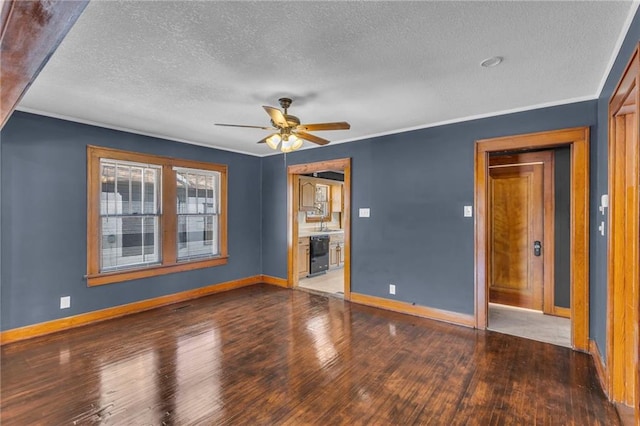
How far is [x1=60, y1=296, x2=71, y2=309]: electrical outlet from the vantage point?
12.6 feet

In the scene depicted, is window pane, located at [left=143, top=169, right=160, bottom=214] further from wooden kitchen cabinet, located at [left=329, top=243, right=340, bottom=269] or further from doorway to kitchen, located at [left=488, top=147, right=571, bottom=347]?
doorway to kitchen, located at [left=488, top=147, right=571, bottom=347]

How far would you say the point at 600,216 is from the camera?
2889 mm

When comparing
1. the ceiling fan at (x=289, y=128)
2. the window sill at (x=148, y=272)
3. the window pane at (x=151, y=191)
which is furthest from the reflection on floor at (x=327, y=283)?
the ceiling fan at (x=289, y=128)

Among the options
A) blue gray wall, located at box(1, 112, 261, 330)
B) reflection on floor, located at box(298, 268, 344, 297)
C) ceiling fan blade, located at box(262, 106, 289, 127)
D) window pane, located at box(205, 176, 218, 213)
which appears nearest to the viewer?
ceiling fan blade, located at box(262, 106, 289, 127)

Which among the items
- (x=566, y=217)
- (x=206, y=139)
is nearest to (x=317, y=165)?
(x=206, y=139)

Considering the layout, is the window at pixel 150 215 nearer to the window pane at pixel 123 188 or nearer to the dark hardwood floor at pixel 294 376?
the window pane at pixel 123 188

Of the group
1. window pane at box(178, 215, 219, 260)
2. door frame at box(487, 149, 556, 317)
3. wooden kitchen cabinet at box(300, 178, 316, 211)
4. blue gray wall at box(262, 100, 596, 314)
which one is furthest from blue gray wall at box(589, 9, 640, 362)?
window pane at box(178, 215, 219, 260)

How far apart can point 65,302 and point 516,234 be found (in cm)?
607

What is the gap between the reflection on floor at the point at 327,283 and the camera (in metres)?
5.69

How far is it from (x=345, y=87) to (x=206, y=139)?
289cm

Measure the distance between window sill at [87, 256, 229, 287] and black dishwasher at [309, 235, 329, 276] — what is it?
1.87 metres

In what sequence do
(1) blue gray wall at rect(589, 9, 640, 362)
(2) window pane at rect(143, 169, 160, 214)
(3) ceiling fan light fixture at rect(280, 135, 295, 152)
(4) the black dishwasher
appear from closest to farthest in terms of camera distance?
(1) blue gray wall at rect(589, 9, 640, 362) < (3) ceiling fan light fixture at rect(280, 135, 295, 152) < (2) window pane at rect(143, 169, 160, 214) < (4) the black dishwasher

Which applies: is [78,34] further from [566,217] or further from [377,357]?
[566,217]

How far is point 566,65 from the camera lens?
2.52 metres
